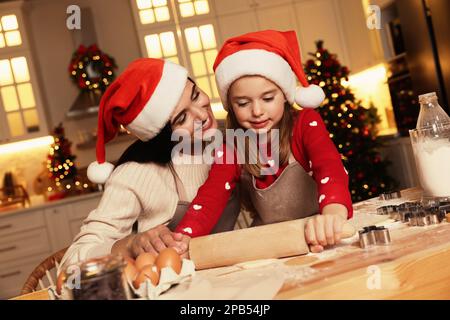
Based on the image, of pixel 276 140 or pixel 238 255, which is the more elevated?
pixel 276 140

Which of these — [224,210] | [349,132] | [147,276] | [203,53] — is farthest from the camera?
[203,53]

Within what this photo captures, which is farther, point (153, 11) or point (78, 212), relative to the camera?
point (153, 11)

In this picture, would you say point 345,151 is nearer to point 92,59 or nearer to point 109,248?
point 92,59

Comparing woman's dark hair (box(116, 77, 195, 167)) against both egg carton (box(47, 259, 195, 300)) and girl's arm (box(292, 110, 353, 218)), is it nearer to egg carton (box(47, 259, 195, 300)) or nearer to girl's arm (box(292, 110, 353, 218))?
girl's arm (box(292, 110, 353, 218))

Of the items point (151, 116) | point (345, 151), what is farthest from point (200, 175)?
point (345, 151)

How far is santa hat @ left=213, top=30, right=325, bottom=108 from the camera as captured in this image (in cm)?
133

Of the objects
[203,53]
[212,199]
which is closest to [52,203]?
[203,53]

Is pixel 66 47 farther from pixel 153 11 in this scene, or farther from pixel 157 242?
pixel 157 242

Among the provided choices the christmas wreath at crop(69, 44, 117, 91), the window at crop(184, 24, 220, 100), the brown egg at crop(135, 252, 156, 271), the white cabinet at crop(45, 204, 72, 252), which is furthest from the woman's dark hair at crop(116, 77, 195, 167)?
the christmas wreath at crop(69, 44, 117, 91)

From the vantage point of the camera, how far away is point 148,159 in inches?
62.0

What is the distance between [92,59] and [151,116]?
3533 millimetres

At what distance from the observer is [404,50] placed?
380cm

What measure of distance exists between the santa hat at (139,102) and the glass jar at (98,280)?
67 cm

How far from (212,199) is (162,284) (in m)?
0.48
